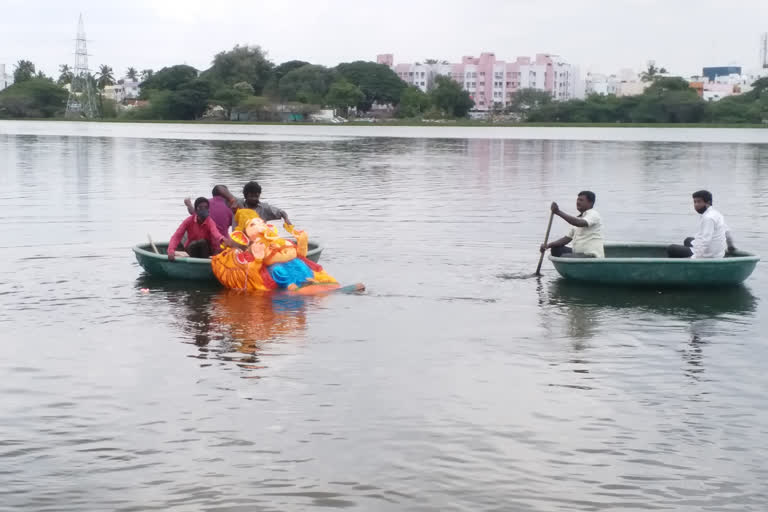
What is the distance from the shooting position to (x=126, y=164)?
36.6 metres

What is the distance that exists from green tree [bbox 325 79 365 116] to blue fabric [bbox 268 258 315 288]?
12389 cm

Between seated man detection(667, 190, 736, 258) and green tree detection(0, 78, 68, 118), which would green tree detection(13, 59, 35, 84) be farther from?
seated man detection(667, 190, 736, 258)

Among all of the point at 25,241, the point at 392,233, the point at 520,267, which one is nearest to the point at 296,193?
the point at 392,233

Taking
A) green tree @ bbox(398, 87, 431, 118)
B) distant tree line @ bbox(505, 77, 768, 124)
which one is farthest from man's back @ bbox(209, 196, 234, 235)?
green tree @ bbox(398, 87, 431, 118)

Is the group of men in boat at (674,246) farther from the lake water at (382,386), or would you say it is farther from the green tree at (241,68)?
the green tree at (241,68)

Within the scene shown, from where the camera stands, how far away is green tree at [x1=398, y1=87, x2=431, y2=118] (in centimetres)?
13600

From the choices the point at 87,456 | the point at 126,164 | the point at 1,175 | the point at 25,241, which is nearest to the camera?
the point at 87,456

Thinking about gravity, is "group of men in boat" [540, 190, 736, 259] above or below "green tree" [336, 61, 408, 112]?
below

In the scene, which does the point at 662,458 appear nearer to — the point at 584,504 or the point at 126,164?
the point at 584,504

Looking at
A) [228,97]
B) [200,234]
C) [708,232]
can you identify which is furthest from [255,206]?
[228,97]

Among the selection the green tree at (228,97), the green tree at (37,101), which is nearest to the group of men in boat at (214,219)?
the green tree at (228,97)

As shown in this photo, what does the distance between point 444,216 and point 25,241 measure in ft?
27.8

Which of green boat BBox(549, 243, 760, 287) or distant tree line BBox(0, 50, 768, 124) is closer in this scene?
green boat BBox(549, 243, 760, 287)

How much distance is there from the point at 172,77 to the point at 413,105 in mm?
33813
